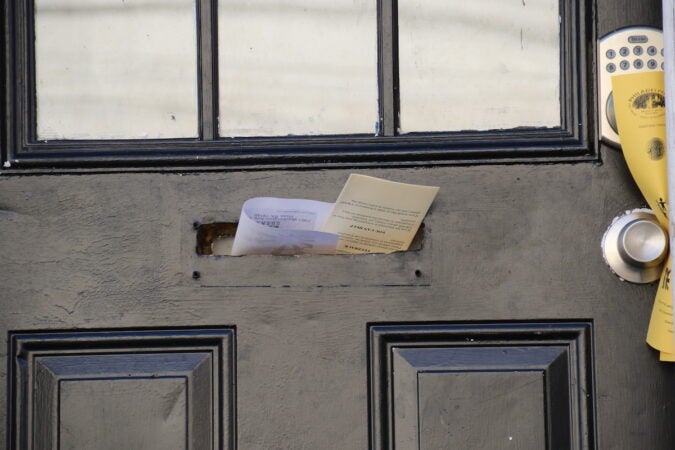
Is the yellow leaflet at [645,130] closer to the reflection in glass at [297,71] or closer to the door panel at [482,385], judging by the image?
the door panel at [482,385]

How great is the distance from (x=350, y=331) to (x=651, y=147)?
60 centimetres

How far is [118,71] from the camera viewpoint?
5.55ft

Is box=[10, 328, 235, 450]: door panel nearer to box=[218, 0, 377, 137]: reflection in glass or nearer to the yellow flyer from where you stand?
the yellow flyer

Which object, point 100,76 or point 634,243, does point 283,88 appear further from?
point 634,243

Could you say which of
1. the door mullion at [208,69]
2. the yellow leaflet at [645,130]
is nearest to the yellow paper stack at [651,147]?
the yellow leaflet at [645,130]

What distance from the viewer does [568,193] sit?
1627 mm

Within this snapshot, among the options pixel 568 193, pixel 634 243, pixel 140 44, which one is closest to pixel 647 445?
pixel 634 243

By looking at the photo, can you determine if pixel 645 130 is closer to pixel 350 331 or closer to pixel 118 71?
pixel 350 331

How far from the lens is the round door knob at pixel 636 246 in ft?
5.20

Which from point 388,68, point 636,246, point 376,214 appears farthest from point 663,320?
point 388,68

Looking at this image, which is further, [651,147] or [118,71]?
[118,71]

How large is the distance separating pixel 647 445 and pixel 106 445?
3.02 feet

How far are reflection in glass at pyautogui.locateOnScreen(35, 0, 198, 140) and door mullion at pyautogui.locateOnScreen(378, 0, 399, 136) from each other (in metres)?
0.34

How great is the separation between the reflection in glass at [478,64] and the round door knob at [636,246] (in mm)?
224
